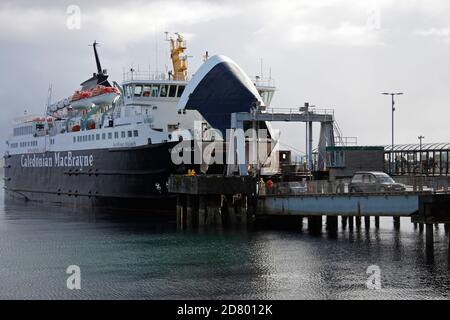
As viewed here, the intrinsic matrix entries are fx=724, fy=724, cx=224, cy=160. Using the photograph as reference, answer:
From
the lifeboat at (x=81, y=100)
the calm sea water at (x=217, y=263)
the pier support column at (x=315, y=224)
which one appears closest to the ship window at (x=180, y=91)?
the calm sea water at (x=217, y=263)

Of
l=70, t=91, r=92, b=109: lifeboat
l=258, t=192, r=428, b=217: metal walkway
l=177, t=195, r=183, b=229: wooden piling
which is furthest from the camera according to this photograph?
l=70, t=91, r=92, b=109: lifeboat

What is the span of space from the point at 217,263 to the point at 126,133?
23.0 metres

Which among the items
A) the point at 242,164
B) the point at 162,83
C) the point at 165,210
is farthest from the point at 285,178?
the point at 162,83

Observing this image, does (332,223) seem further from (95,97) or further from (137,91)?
(95,97)

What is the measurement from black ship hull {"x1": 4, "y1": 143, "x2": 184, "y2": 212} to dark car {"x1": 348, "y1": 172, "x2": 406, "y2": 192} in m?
14.0

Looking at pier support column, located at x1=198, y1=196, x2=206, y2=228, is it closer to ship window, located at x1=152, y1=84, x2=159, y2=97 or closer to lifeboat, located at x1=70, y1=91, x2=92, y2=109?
ship window, located at x1=152, y1=84, x2=159, y2=97

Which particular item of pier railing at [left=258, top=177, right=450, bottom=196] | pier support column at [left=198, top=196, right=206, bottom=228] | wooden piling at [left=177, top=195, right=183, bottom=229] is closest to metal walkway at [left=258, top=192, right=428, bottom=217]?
pier railing at [left=258, top=177, right=450, bottom=196]

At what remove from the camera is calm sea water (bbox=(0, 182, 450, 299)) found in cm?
2423

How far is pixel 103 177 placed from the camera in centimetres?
5359

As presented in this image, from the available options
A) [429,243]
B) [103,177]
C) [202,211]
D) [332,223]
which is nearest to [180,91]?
[103,177]

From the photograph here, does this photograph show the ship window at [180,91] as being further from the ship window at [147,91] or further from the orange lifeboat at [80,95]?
the orange lifeboat at [80,95]

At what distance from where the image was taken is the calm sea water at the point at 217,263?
79.5 feet

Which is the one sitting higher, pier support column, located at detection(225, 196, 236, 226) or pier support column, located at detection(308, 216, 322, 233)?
pier support column, located at detection(225, 196, 236, 226)
